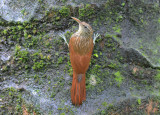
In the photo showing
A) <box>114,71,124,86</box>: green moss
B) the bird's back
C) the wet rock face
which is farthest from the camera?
<box>114,71,124,86</box>: green moss

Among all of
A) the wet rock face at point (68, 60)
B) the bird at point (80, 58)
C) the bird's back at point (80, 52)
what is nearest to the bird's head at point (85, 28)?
the bird at point (80, 58)

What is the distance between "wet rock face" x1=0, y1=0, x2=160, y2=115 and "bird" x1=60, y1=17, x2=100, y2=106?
192mm

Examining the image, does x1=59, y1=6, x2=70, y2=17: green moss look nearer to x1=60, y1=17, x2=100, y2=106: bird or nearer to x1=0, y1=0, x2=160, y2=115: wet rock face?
x1=0, y1=0, x2=160, y2=115: wet rock face

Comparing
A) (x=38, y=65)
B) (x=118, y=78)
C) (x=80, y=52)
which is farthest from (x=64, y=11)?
(x=118, y=78)

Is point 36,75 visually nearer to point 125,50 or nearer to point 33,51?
point 33,51

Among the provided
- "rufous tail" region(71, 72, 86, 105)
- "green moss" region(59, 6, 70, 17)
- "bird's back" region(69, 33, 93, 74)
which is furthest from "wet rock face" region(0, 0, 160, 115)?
"bird's back" region(69, 33, 93, 74)

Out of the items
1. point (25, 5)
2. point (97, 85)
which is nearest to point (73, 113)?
point (97, 85)

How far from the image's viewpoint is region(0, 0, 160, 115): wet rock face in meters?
2.88

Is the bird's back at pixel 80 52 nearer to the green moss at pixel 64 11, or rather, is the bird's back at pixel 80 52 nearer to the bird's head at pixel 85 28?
the bird's head at pixel 85 28

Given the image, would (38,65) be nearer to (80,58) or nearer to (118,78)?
(80,58)

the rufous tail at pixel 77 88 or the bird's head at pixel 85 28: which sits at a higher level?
the bird's head at pixel 85 28

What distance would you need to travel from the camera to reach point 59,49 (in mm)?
2994

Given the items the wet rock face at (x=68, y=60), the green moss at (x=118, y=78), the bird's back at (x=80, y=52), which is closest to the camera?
the bird's back at (x=80, y=52)

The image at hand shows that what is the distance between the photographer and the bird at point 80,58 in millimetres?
2697
